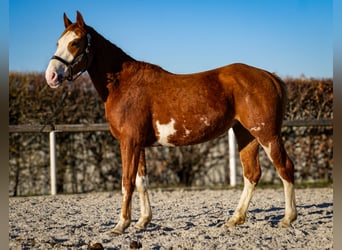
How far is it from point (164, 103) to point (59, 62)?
1.32 metres

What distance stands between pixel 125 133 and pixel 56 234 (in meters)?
1.48

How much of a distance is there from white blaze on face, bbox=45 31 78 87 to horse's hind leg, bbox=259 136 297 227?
252cm

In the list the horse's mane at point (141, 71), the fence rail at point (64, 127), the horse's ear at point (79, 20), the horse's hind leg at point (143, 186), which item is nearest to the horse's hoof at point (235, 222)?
the horse's hind leg at point (143, 186)

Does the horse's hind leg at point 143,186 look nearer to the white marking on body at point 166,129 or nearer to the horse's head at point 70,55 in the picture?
the white marking on body at point 166,129

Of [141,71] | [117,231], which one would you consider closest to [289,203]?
[117,231]

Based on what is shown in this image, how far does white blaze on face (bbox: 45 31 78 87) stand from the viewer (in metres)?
5.06

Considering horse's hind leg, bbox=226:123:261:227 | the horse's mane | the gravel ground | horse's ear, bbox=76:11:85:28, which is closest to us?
the gravel ground

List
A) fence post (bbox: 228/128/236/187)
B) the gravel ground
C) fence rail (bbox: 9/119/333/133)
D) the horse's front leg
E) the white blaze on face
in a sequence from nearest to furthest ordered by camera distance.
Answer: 1. the gravel ground
2. the white blaze on face
3. the horse's front leg
4. fence rail (bbox: 9/119/333/133)
5. fence post (bbox: 228/128/236/187)

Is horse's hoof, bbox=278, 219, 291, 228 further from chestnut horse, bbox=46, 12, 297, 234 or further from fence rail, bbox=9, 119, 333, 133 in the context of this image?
fence rail, bbox=9, 119, 333, 133

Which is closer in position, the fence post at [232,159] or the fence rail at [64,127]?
the fence rail at [64,127]

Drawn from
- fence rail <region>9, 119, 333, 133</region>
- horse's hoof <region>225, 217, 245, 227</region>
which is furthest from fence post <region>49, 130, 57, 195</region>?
horse's hoof <region>225, 217, 245, 227</region>

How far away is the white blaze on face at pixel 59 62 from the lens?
5059mm

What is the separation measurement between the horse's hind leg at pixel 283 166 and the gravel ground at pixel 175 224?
0.61 feet

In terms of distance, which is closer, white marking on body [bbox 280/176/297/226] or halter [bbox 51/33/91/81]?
halter [bbox 51/33/91/81]
